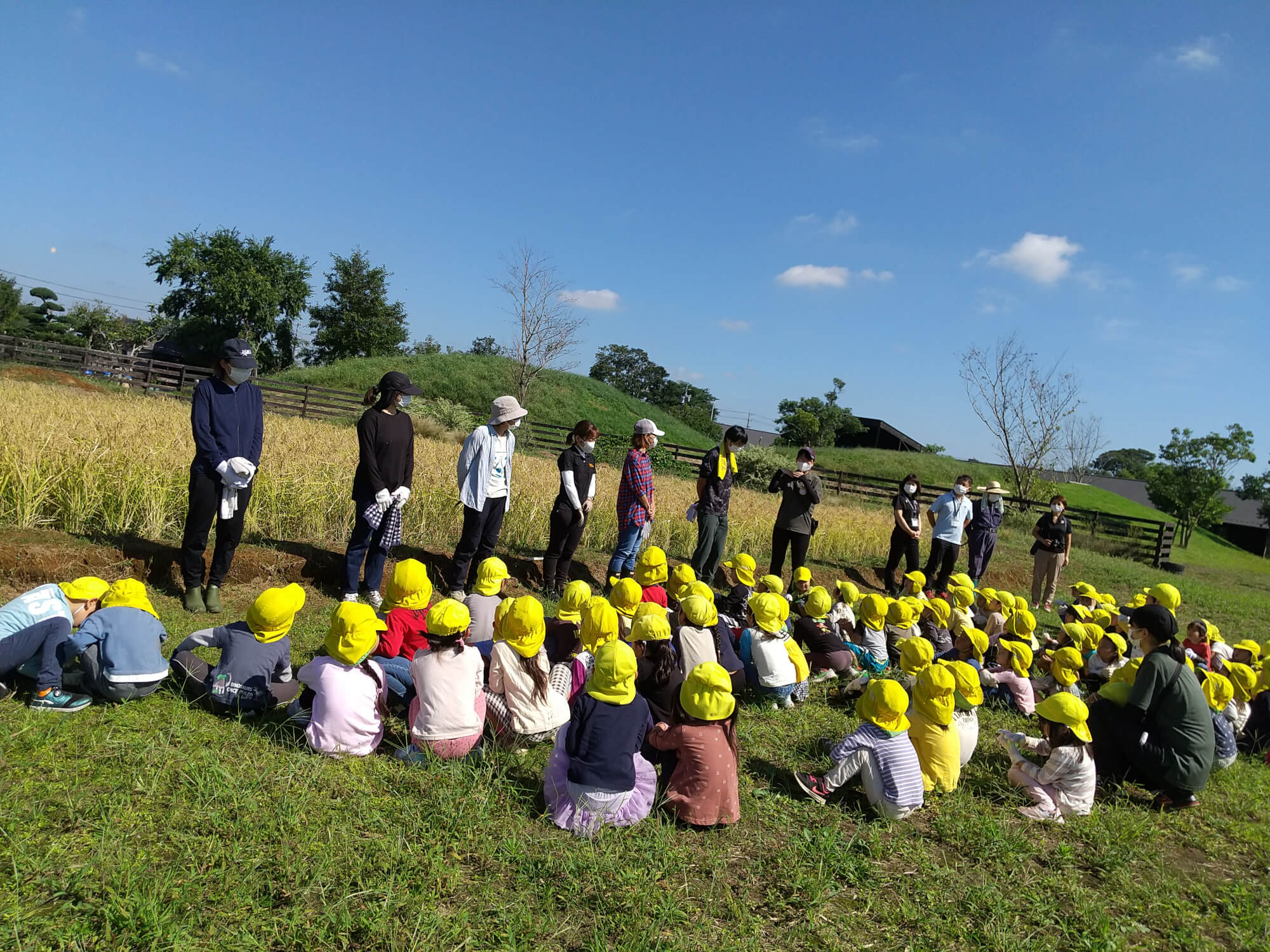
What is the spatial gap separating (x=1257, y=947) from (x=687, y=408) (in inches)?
2256

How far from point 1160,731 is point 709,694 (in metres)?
3.03

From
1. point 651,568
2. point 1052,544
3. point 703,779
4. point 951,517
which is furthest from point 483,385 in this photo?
point 703,779

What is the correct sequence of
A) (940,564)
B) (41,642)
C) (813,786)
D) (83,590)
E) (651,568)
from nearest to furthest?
(41,642) < (83,590) < (813,786) < (651,568) < (940,564)

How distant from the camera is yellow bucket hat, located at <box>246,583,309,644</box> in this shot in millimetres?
3715

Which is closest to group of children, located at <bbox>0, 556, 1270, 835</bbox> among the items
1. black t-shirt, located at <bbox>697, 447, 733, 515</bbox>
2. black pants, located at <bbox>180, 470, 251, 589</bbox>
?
black pants, located at <bbox>180, 470, 251, 589</bbox>

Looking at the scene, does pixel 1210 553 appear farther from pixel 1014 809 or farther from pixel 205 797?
pixel 205 797

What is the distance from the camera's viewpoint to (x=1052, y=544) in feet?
32.9

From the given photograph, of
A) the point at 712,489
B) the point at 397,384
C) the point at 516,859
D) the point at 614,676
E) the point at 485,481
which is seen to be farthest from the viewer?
the point at 712,489

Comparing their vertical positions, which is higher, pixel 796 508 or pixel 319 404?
pixel 319 404

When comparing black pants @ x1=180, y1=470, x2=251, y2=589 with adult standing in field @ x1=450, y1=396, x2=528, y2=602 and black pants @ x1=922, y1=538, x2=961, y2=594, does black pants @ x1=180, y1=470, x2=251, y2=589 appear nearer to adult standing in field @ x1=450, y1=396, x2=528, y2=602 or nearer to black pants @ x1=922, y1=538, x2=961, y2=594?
adult standing in field @ x1=450, y1=396, x2=528, y2=602

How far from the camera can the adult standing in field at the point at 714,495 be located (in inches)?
305

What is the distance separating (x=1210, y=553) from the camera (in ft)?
104

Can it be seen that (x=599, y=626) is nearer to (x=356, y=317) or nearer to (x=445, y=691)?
(x=445, y=691)

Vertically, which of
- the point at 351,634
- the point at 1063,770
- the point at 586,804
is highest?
the point at 351,634
